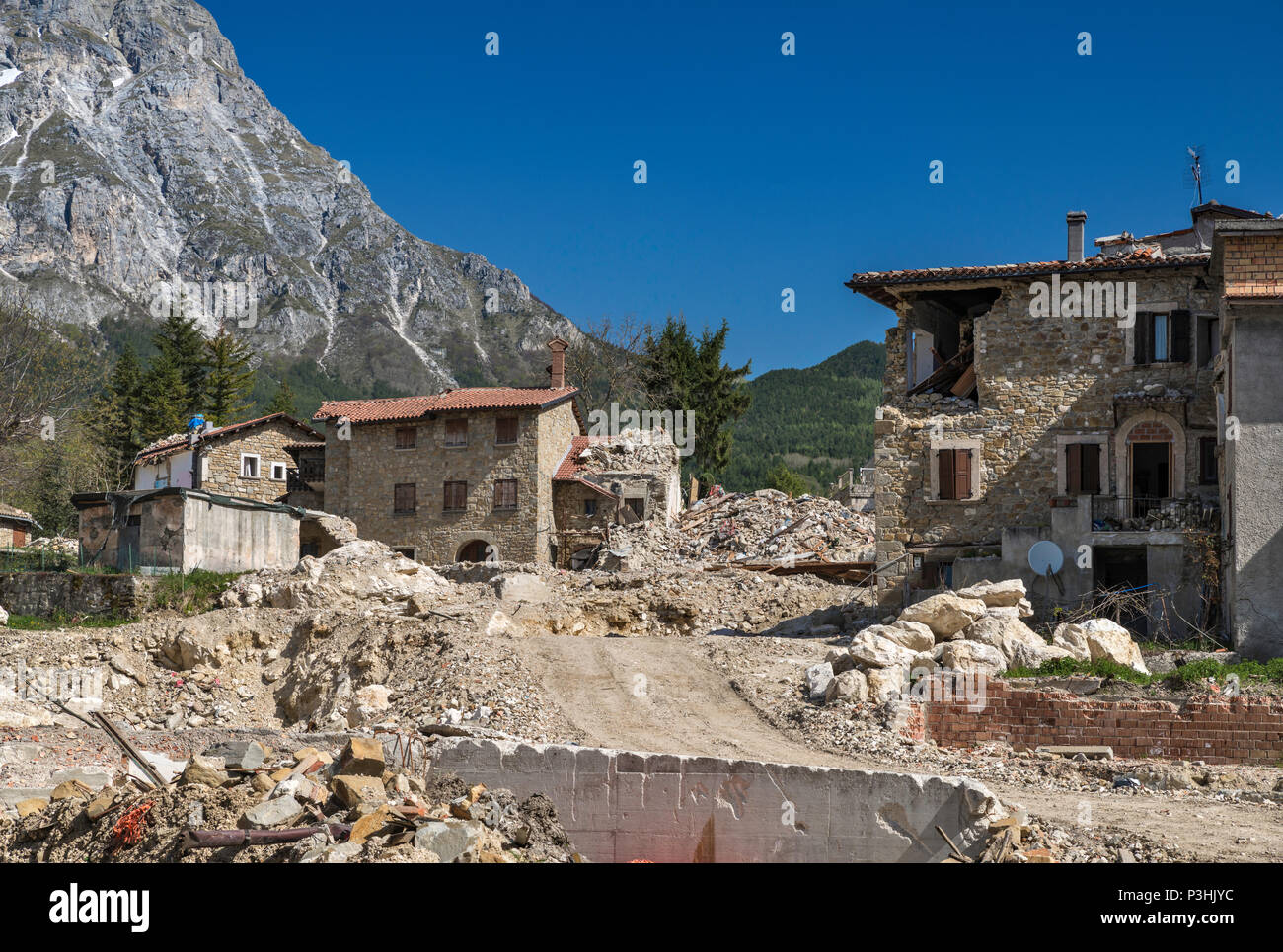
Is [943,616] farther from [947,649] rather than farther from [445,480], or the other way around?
[445,480]

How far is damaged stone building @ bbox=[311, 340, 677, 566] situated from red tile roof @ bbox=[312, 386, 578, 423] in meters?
0.05

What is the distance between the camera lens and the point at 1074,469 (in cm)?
3039

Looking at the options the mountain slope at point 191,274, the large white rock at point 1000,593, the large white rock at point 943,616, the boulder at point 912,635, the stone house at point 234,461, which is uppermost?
the mountain slope at point 191,274

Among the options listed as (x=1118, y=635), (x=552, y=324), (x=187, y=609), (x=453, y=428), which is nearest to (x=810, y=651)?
(x=1118, y=635)

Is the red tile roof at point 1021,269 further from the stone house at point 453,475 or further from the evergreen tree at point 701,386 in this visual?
the evergreen tree at point 701,386

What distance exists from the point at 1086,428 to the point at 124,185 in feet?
592

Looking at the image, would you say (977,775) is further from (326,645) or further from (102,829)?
(326,645)

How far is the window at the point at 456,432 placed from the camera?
44625 millimetres

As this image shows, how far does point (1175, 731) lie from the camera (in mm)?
Answer: 18594

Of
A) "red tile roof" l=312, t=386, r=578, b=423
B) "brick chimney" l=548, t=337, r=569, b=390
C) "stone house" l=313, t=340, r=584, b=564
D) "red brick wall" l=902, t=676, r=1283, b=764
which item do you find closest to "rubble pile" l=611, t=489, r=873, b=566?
"stone house" l=313, t=340, r=584, b=564

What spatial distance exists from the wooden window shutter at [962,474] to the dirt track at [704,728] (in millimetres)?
8455

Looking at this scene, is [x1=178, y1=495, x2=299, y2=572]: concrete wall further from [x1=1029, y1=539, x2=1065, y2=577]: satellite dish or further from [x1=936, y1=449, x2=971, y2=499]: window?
[x1=1029, y1=539, x2=1065, y2=577]: satellite dish

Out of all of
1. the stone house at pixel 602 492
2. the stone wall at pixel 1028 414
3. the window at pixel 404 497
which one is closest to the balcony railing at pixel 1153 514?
the stone wall at pixel 1028 414

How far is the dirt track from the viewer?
44.9 feet
